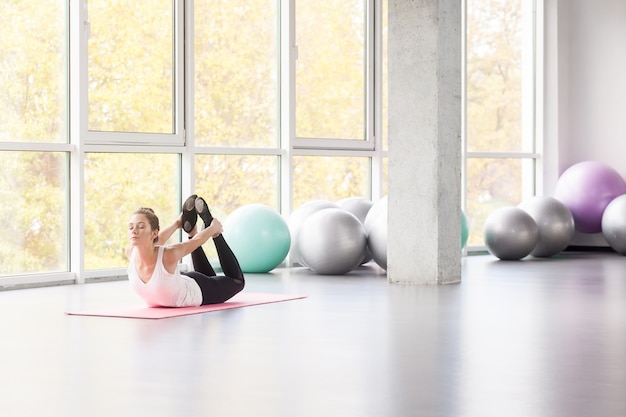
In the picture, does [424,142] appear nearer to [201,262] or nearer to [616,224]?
[201,262]

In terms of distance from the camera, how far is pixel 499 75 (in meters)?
12.2

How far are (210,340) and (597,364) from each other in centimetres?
185

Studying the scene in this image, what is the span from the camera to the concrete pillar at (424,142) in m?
8.04

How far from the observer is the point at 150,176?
29.4ft

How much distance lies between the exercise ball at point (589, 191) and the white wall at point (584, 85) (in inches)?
16.6

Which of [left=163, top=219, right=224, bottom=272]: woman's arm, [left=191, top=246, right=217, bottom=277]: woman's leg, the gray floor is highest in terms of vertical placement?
[left=163, top=219, right=224, bottom=272]: woman's arm

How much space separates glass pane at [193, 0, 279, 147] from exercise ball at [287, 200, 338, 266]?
31.6 inches

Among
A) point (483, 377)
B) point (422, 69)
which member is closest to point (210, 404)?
point (483, 377)

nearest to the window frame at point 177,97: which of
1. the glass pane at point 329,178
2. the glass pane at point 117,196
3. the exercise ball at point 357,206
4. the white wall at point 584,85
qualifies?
the glass pane at point 117,196

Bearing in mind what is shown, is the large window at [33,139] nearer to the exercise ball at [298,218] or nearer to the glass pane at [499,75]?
the exercise ball at [298,218]

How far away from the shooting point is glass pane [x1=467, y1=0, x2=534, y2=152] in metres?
11.8

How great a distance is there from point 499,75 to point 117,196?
5.31m

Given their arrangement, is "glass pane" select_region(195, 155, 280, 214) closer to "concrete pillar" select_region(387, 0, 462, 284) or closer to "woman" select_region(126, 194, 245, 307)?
"concrete pillar" select_region(387, 0, 462, 284)

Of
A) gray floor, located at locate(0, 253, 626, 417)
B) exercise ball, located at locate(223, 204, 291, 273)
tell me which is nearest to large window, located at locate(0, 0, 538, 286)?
exercise ball, located at locate(223, 204, 291, 273)
